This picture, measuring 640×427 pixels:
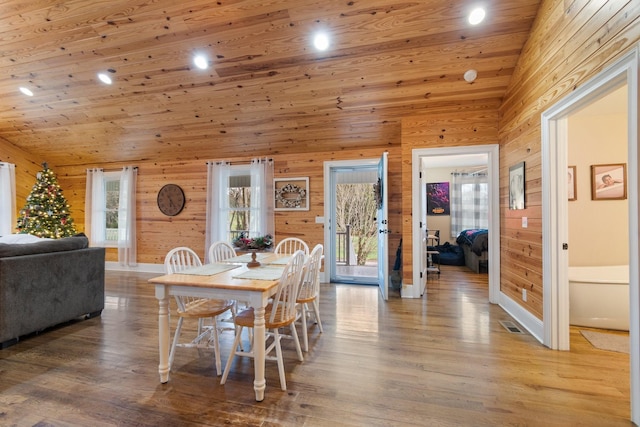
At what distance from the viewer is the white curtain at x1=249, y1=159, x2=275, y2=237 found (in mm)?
5281

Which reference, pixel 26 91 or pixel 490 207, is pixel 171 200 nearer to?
pixel 26 91

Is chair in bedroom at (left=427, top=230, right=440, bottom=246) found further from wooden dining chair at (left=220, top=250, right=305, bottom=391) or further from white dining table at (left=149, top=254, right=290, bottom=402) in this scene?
white dining table at (left=149, top=254, right=290, bottom=402)

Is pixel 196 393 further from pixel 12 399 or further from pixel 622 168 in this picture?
pixel 622 168

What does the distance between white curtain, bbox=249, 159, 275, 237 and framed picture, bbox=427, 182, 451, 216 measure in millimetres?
4175

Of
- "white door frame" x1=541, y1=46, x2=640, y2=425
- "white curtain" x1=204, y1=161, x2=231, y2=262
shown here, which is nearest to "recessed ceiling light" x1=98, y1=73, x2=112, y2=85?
"white curtain" x1=204, y1=161, x2=231, y2=262

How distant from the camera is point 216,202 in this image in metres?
5.62

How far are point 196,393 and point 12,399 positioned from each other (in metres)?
1.17

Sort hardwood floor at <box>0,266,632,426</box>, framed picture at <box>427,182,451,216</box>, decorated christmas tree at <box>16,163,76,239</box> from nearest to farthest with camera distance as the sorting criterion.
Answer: hardwood floor at <box>0,266,632,426</box>
decorated christmas tree at <box>16,163,76,239</box>
framed picture at <box>427,182,451,216</box>

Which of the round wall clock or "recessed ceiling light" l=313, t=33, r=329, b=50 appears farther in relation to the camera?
the round wall clock

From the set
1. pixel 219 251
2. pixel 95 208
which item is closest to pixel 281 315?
pixel 219 251

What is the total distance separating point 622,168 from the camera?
3.62m

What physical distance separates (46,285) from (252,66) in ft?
10.5

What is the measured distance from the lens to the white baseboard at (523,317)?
2723mm

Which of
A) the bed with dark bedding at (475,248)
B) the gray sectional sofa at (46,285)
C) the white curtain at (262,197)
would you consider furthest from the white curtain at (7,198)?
the bed with dark bedding at (475,248)
